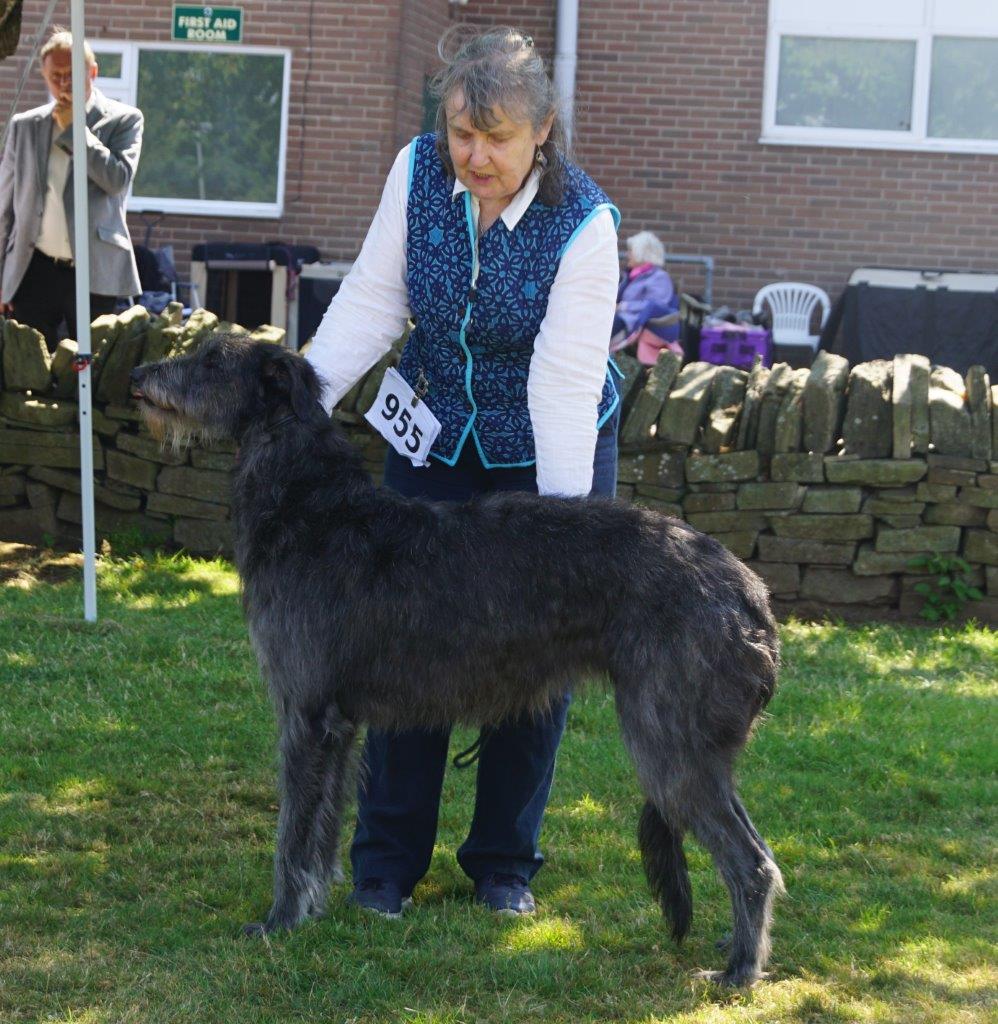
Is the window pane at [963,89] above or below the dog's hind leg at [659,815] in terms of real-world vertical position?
above

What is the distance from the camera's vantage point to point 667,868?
13.2 feet

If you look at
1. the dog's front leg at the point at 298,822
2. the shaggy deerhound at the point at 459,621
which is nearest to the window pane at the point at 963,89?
the shaggy deerhound at the point at 459,621

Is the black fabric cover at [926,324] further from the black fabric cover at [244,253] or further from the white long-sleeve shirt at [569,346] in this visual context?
the white long-sleeve shirt at [569,346]

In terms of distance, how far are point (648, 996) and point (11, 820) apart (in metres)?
2.20

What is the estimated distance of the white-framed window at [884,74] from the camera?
1348 cm

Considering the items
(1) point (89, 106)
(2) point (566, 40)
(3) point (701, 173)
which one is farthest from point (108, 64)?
(3) point (701, 173)

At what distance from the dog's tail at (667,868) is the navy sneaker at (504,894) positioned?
45 cm

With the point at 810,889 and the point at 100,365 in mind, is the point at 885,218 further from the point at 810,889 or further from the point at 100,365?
the point at 810,889

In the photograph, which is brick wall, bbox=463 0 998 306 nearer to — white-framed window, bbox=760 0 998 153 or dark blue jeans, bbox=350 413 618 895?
white-framed window, bbox=760 0 998 153

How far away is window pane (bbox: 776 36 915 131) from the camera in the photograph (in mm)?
13578

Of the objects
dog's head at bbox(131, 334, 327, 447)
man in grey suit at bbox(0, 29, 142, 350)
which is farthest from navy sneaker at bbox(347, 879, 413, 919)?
man in grey suit at bbox(0, 29, 142, 350)

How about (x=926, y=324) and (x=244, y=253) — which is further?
(x=244, y=253)

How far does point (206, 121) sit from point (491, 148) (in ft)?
33.3

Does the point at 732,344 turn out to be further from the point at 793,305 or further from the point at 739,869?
the point at 739,869
